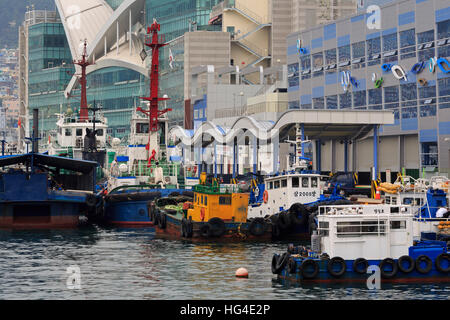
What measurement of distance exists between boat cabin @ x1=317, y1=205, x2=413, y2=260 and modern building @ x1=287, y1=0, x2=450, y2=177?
42110 millimetres

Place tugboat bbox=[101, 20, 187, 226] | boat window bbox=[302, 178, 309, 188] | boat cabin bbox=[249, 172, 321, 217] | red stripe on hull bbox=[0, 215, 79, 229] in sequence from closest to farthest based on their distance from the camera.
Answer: boat cabin bbox=[249, 172, 321, 217]
boat window bbox=[302, 178, 309, 188]
red stripe on hull bbox=[0, 215, 79, 229]
tugboat bbox=[101, 20, 187, 226]

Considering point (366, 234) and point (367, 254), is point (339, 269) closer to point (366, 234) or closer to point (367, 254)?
point (367, 254)

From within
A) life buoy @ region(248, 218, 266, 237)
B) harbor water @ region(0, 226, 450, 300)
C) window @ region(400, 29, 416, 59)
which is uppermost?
window @ region(400, 29, 416, 59)

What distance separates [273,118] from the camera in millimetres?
115875

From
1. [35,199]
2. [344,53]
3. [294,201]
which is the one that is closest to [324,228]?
[294,201]

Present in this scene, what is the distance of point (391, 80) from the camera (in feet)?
293

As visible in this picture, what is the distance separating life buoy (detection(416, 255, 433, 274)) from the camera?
37875 mm

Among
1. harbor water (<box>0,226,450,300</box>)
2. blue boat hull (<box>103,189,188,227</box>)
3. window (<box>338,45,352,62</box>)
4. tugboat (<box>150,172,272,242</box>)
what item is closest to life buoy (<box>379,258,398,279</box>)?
harbor water (<box>0,226,450,300</box>)

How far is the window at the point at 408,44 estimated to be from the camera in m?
85.9

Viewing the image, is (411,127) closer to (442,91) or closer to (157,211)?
(442,91)

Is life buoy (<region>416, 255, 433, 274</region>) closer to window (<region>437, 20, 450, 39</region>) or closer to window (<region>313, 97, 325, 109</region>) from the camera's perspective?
window (<region>437, 20, 450, 39</region>)

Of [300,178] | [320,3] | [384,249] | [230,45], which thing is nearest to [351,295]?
[384,249]

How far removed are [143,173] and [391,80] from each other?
1125 inches
